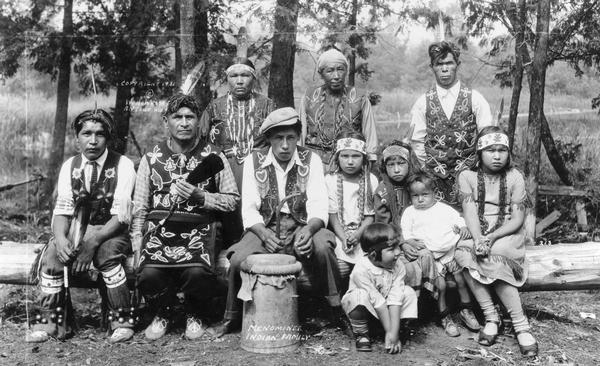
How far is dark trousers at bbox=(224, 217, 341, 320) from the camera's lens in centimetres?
458

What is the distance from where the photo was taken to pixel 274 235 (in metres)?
4.62

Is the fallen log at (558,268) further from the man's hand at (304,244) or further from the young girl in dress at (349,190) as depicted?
the young girl in dress at (349,190)

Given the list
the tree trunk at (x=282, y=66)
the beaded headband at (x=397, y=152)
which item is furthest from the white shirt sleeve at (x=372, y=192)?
the tree trunk at (x=282, y=66)

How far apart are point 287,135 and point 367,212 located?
93 cm

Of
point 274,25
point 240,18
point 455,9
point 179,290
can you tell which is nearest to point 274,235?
point 179,290

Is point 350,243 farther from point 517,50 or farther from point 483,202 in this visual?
point 517,50

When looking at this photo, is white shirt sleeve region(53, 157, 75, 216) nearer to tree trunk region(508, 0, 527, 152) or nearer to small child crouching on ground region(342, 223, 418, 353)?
small child crouching on ground region(342, 223, 418, 353)

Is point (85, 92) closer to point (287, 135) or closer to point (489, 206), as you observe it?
point (287, 135)

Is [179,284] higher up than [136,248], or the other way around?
[136,248]

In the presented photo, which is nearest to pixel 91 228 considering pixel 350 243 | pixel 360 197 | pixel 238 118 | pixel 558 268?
pixel 238 118

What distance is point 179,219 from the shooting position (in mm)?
4762

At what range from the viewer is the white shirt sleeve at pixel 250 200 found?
4746 millimetres

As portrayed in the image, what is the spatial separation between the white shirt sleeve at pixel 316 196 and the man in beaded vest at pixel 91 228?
144 centimetres

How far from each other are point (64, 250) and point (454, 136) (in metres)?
3.38
